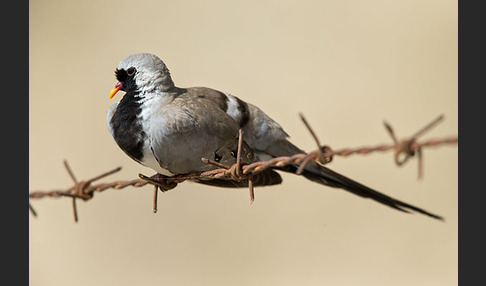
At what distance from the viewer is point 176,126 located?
14.4 ft

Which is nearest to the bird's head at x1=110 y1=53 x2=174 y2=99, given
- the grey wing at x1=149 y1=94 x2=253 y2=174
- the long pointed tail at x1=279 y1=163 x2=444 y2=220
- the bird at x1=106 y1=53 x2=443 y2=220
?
the bird at x1=106 y1=53 x2=443 y2=220

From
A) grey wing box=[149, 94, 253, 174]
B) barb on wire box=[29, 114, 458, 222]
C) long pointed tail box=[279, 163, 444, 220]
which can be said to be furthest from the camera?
long pointed tail box=[279, 163, 444, 220]

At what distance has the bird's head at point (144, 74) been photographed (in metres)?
4.78

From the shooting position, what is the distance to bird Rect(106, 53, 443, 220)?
176 inches

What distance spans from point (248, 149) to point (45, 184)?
19.0 feet

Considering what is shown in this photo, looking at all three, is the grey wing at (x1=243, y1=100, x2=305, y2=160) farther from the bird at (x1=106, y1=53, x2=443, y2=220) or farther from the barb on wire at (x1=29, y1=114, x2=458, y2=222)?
the barb on wire at (x1=29, y1=114, x2=458, y2=222)

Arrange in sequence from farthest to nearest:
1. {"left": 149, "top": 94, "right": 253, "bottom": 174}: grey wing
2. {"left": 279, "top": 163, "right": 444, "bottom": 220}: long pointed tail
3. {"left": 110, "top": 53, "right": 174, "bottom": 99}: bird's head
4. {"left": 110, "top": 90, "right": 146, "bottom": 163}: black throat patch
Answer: {"left": 279, "top": 163, "right": 444, "bottom": 220}: long pointed tail
{"left": 110, "top": 53, "right": 174, "bottom": 99}: bird's head
{"left": 110, "top": 90, "right": 146, "bottom": 163}: black throat patch
{"left": 149, "top": 94, "right": 253, "bottom": 174}: grey wing

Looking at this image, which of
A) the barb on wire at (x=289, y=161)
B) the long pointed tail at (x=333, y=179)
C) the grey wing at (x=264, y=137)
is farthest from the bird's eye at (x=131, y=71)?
the long pointed tail at (x=333, y=179)

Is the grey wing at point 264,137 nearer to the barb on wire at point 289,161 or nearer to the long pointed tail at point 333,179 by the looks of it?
the long pointed tail at point 333,179

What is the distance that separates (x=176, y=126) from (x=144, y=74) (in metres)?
0.62

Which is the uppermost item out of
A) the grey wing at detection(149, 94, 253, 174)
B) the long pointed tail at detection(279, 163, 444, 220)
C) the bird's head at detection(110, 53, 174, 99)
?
the bird's head at detection(110, 53, 174, 99)

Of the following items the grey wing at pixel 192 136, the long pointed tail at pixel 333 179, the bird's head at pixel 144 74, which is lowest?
the long pointed tail at pixel 333 179

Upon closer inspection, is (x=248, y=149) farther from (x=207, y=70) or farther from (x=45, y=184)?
(x=45, y=184)

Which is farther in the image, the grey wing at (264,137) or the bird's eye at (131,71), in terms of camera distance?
the grey wing at (264,137)
